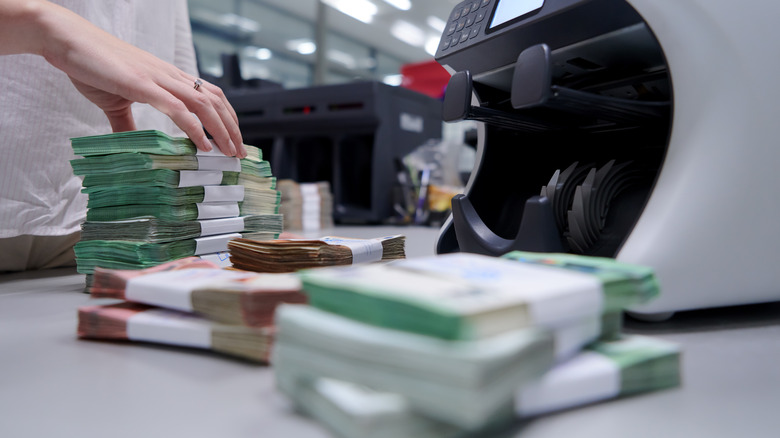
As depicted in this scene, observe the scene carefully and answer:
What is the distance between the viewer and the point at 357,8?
288 inches

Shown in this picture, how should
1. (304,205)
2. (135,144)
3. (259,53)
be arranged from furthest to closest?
(259,53) → (304,205) → (135,144)

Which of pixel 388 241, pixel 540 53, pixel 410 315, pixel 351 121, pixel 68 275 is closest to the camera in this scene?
pixel 410 315

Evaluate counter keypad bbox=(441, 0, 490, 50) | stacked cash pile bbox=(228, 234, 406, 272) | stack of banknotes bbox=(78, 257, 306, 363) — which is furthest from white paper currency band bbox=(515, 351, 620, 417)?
counter keypad bbox=(441, 0, 490, 50)

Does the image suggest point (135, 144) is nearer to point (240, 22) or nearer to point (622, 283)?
point (622, 283)

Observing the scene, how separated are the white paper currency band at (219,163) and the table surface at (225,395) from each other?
0.95ft

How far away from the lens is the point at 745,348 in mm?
396

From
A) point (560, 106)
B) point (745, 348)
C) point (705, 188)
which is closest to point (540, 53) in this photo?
point (560, 106)

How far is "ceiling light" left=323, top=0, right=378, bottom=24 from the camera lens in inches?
273

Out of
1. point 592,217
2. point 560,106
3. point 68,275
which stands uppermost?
point 560,106

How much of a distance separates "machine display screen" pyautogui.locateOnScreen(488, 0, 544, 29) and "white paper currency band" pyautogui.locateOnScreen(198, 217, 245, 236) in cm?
43

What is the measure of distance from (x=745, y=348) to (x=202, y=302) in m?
0.40

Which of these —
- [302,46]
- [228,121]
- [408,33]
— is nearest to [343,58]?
[302,46]

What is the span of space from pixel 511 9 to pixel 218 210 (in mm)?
451

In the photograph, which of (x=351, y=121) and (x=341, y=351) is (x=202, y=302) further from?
(x=351, y=121)
